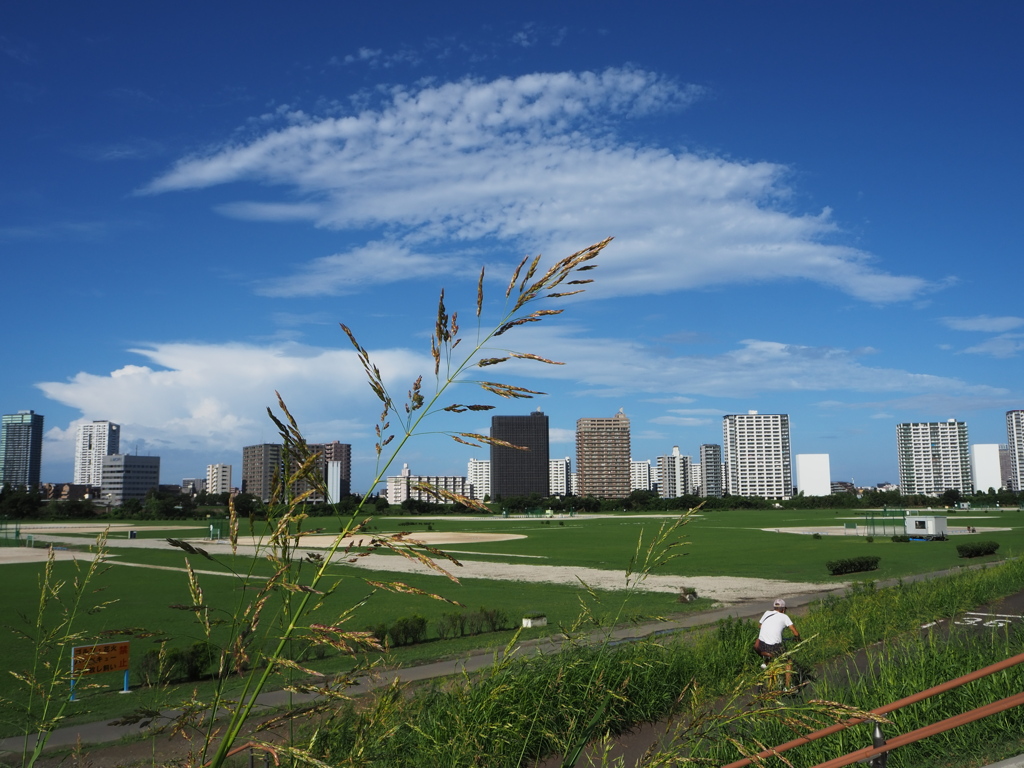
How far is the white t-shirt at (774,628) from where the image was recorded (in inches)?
451

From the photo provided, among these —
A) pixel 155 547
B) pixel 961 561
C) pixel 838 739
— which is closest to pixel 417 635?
pixel 838 739

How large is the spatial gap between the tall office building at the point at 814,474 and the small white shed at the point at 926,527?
455 ft

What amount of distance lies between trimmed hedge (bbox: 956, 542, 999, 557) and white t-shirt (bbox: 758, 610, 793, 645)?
33.0m

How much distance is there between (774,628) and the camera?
38.0ft

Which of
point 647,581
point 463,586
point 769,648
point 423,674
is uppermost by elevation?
point 463,586

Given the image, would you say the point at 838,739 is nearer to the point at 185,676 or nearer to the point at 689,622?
the point at 185,676

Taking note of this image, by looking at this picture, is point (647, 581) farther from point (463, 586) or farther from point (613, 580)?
point (463, 586)

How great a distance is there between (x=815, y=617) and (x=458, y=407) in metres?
15.8

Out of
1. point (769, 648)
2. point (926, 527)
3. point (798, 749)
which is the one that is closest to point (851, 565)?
point (769, 648)

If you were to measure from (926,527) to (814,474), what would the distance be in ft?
468

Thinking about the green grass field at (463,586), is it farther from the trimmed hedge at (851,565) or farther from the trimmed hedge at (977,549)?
the trimmed hedge at (977,549)

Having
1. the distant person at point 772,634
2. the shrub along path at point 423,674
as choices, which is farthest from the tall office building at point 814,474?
the distant person at point 772,634

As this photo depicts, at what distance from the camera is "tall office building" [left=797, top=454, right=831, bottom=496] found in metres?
190

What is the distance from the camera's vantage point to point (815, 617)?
15352 mm
